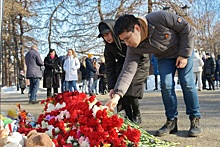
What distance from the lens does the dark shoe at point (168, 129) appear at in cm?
366

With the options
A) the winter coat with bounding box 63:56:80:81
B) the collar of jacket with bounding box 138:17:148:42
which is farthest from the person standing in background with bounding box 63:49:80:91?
the collar of jacket with bounding box 138:17:148:42

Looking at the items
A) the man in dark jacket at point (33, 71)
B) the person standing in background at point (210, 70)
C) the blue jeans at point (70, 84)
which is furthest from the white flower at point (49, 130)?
the person standing in background at point (210, 70)

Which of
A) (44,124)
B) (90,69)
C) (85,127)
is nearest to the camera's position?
(85,127)

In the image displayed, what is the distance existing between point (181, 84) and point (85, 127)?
1.67 meters

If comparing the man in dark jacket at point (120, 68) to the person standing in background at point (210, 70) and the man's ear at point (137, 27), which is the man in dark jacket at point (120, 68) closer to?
the man's ear at point (137, 27)

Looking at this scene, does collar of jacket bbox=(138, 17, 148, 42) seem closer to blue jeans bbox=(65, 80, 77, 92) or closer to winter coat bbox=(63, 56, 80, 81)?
winter coat bbox=(63, 56, 80, 81)

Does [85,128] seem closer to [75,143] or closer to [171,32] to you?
[75,143]

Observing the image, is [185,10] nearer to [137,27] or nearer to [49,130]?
[137,27]

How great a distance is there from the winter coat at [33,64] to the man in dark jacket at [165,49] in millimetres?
5733

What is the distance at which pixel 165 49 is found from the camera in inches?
141

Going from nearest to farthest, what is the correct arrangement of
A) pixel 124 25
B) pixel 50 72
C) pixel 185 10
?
pixel 124 25 → pixel 50 72 → pixel 185 10

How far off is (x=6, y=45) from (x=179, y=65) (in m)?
28.1

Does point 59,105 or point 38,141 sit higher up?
point 59,105

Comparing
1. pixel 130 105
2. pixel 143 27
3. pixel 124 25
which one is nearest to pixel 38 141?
pixel 124 25
